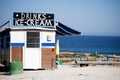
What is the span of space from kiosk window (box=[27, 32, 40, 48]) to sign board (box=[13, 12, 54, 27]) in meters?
1.18

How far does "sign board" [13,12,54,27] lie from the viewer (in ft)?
87.1

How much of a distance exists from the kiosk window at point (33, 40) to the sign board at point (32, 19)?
1184mm

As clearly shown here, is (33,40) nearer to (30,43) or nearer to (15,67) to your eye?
(30,43)

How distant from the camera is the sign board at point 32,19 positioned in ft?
87.1

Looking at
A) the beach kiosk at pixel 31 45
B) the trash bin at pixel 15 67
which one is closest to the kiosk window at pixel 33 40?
the beach kiosk at pixel 31 45

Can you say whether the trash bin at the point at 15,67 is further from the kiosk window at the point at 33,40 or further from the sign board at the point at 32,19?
the sign board at the point at 32,19

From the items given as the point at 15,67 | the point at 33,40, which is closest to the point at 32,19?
the point at 33,40

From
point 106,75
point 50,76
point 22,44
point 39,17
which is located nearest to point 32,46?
point 22,44

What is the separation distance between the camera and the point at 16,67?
23500 mm

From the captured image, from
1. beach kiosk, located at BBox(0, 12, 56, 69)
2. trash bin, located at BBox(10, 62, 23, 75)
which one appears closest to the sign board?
beach kiosk, located at BBox(0, 12, 56, 69)

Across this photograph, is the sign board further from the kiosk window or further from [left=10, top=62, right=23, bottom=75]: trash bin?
[left=10, top=62, right=23, bottom=75]: trash bin

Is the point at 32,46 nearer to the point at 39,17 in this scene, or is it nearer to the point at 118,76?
the point at 39,17

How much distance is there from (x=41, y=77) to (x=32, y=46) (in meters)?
4.59

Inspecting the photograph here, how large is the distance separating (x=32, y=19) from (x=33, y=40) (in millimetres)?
1805
